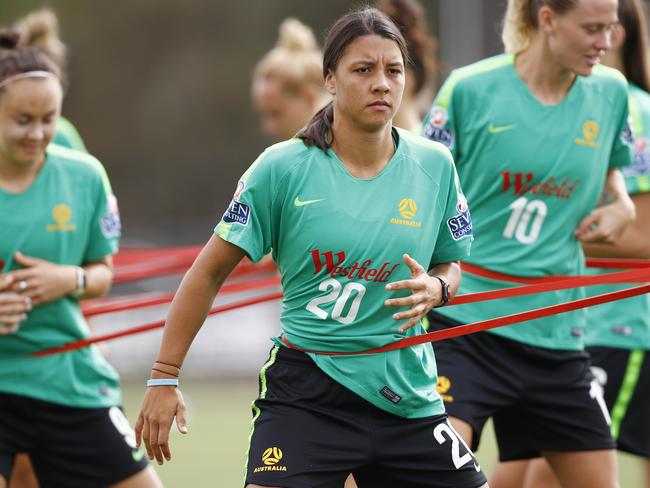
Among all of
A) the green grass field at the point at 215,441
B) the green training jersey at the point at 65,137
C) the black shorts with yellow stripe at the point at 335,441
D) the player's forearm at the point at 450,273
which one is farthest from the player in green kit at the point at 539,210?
the green grass field at the point at 215,441

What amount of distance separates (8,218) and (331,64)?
5.68ft

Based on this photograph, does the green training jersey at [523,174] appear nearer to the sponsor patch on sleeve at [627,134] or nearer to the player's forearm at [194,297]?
the sponsor patch on sleeve at [627,134]

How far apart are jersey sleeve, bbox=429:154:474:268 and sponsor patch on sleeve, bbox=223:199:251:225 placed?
0.69 metres

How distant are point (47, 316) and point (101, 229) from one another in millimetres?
442

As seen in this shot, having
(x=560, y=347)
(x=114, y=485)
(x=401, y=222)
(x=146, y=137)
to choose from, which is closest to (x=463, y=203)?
(x=401, y=222)

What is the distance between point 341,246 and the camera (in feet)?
14.4

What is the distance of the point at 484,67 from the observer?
5.63 metres

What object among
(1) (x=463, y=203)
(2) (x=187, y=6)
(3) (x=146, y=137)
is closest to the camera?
(1) (x=463, y=203)

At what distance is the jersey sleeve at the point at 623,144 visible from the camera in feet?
18.6

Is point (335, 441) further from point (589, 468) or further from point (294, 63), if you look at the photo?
point (294, 63)

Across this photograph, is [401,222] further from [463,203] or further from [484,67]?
[484,67]

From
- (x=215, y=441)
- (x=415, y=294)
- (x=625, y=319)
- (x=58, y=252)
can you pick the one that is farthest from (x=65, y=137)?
(x=215, y=441)

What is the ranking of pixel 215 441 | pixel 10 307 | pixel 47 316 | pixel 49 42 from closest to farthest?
1. pixel 10 307
2. pixel 47 316
3. pixel 49 42
4. pixel 215 441

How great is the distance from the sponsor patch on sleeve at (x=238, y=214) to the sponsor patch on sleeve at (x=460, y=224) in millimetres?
717
